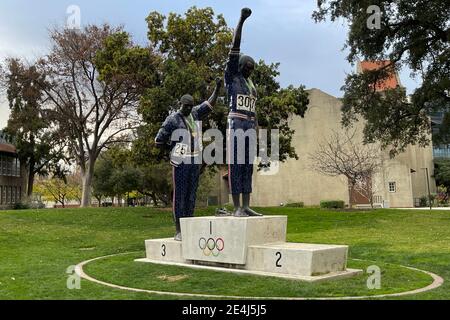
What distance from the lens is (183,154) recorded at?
10414mm

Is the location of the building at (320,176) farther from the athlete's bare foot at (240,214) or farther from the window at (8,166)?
the athlete's bare foot at (240,214)

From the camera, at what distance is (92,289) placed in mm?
7383

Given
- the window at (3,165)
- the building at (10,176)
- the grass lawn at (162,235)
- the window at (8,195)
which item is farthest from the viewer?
the window at (8,195)

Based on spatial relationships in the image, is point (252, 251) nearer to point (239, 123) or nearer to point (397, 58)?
point (239, 123)

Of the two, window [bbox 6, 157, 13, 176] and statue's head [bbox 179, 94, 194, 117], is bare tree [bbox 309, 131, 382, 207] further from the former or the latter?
window [bbox 6, 157, 13, 176]

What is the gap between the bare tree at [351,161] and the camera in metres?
30.2

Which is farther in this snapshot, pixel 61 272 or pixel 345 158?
pixel 345 158

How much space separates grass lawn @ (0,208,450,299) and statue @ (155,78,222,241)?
A: 1.60 metres

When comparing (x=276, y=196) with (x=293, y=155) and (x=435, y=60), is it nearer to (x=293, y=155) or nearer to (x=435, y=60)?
(x=293, y=155)

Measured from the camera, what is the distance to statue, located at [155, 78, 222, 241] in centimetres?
1045

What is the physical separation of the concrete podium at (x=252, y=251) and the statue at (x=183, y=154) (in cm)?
94

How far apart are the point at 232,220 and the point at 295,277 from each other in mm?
1558

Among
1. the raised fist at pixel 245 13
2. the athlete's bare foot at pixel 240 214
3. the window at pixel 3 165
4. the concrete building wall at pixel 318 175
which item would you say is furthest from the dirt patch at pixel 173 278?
the window at pixel 3 165

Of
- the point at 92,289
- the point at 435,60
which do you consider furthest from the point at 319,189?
the point at 92,289
